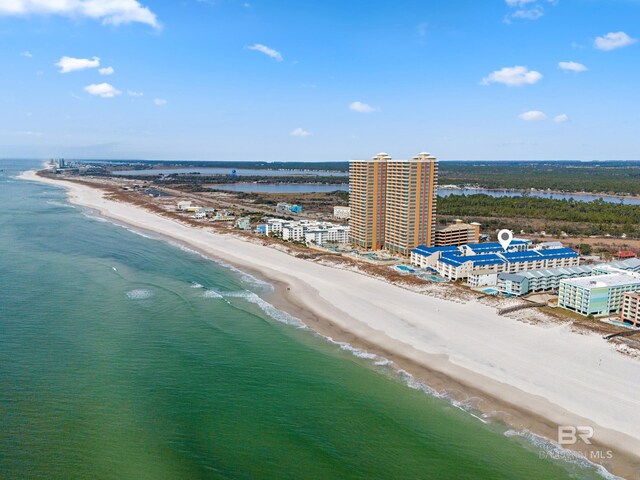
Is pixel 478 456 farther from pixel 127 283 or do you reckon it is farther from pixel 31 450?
pixel 127 283

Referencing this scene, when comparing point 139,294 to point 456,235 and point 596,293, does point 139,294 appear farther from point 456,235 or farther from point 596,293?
point 456,235

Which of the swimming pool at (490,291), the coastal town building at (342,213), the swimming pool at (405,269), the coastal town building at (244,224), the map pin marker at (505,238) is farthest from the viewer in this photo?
the coastal town building at (342,213)

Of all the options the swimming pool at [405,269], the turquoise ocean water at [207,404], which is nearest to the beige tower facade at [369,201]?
the swimming pool at [405,269]

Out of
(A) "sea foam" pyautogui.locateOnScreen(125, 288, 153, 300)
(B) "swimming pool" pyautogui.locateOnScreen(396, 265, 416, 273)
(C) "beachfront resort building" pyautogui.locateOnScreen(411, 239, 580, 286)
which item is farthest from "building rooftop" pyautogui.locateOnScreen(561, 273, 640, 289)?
(A) "sea foam" pyautogui.locateOnScreen(125, 288, 153, 300)

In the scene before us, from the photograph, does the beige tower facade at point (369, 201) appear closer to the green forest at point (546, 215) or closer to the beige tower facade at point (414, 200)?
the beige tower facade at point (414, 200)

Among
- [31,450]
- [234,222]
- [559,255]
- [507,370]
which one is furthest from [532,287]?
[234,222]

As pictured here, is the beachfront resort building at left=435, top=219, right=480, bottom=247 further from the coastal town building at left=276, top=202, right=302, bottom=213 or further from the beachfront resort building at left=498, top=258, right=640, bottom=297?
the coastal town building at left=276, top=202, right=302, bottom=213
